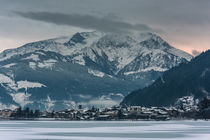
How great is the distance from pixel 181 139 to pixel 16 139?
157 feet

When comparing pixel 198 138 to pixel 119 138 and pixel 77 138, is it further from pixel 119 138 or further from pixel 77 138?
pixel 77 138

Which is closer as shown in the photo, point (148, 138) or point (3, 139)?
point (3, 139)

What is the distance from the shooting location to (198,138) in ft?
493

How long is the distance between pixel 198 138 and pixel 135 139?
19.5m

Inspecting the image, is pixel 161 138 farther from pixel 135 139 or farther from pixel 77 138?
pixel 77 138

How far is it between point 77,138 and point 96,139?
326 inches

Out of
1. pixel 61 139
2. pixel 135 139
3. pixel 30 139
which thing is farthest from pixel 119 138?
pixel 30 139

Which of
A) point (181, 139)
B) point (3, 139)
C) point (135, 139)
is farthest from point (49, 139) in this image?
point (181, 139)

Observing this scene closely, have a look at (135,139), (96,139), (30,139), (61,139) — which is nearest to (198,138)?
(135,139)

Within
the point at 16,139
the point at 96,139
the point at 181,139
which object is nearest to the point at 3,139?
the point at 16,139

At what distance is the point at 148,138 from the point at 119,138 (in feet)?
30.8

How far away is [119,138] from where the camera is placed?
491 ft

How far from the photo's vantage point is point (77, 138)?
499ft

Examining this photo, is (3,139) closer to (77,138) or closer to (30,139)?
(30,139)
